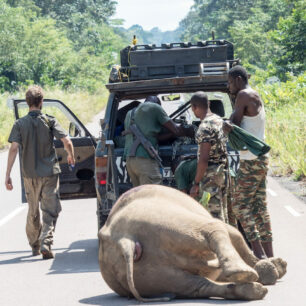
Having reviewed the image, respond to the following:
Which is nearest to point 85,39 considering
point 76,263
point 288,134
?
point 288,134

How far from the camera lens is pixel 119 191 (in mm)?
10414

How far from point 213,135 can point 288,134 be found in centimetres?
1248

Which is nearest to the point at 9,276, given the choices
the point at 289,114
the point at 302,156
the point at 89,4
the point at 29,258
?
the point at 29,258

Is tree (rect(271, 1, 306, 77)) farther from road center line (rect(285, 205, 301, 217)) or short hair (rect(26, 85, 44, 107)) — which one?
short hair (rect(26, 85, 44, 107))

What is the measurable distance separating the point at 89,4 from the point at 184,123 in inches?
3525

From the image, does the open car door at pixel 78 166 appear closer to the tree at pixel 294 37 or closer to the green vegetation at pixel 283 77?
the green vegetation at pixel 283 77

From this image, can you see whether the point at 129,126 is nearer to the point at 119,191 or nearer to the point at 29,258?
the point at 119,191

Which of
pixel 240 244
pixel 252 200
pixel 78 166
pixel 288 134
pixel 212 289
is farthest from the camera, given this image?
pixel 288 134

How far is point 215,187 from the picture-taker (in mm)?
8836

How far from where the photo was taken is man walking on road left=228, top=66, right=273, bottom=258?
28.2 ft

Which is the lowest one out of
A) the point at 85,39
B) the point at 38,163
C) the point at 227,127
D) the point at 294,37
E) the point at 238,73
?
the point at 38,163

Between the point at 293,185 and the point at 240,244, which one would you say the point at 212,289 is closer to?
the point at 240,244

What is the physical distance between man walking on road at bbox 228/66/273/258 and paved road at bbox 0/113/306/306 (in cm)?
49

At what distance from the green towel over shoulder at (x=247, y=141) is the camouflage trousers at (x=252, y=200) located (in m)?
0.19
